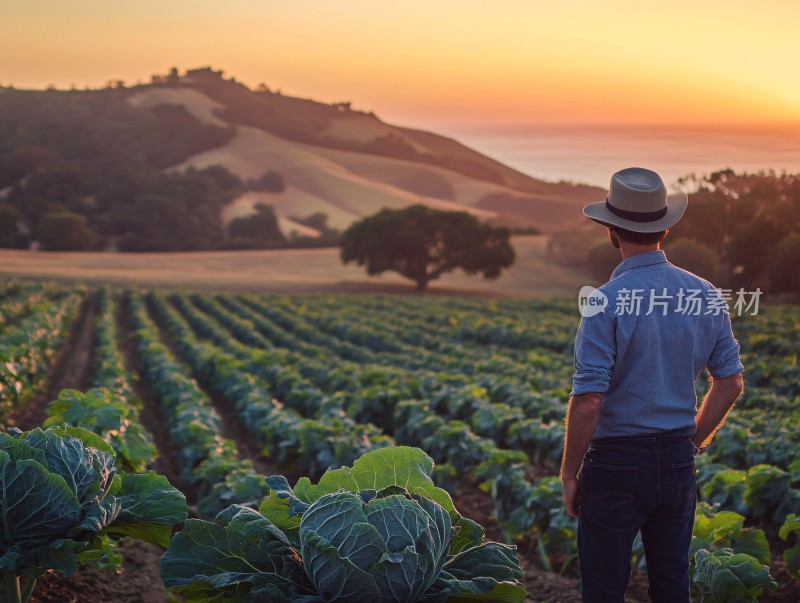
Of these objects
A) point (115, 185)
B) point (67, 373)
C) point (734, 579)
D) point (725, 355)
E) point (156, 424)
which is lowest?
point (67, 373)

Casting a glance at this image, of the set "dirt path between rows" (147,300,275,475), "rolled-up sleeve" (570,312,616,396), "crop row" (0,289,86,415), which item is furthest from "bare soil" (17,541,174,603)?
"crop row" (0,289,86,415)

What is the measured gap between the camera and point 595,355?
10.9 feet

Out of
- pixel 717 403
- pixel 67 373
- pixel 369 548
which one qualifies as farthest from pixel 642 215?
pixel 67 373

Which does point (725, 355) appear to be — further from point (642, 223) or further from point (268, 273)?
point (268, 273)

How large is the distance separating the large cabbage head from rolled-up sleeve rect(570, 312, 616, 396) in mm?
854

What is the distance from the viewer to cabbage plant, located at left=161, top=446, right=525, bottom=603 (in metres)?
2.77

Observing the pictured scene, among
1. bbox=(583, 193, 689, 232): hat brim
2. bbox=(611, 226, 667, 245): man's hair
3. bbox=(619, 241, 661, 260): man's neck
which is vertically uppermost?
bbox=(583, 193, 689, 232): hat brim

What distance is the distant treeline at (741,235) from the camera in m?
37.5

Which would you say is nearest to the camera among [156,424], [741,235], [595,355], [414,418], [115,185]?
[595,355]

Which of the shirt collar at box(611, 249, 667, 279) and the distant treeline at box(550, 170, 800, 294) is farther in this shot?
the distant treeline at box(550, 170, 800, 294)

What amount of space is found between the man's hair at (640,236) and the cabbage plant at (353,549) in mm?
1257

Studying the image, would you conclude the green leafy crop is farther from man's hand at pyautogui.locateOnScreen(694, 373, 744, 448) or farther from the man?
man's hand at pyautogui.locateOnScreen(694, 373, 744, 448)

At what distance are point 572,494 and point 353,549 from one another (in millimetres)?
1127

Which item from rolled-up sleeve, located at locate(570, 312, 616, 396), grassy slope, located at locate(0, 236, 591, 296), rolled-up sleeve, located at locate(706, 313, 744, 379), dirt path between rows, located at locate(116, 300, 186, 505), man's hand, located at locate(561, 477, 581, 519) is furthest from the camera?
grassy slope, located at locate(0, 236, 591, 296)
